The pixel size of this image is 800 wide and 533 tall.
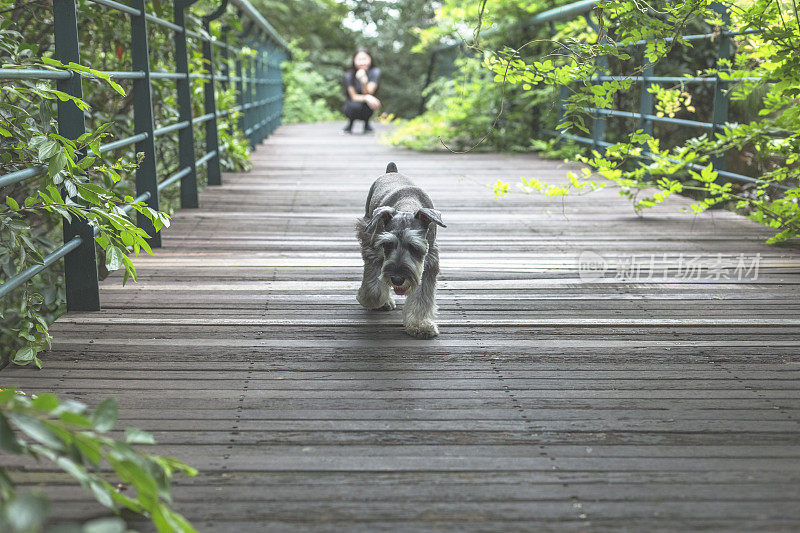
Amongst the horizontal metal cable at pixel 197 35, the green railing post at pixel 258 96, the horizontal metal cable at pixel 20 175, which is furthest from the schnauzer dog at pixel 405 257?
the green railing post at pixel 258 96

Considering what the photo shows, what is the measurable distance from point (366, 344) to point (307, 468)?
1.23m

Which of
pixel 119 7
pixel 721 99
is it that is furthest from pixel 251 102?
pixel 119 7

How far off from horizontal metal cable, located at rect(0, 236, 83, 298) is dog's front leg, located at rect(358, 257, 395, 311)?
1303mm

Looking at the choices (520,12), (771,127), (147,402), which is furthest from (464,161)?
(147,402)

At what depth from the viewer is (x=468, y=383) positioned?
120 inches

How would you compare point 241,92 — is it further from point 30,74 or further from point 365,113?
point 30,74

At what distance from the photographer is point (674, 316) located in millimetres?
3912

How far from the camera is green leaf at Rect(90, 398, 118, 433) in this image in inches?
62.8

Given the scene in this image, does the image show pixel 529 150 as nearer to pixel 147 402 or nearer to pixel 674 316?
pixel 674 316

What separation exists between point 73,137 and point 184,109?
3.05m

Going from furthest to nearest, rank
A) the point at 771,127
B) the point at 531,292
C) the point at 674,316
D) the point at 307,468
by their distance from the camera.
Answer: the point at 771,127 < the point at 531,292 < the point at 674,316 < the point at 307,468

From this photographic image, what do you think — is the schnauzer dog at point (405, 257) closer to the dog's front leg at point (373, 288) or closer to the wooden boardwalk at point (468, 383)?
the dog's front leg at point (373, 288)

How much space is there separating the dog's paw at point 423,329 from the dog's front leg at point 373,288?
0.29 meters

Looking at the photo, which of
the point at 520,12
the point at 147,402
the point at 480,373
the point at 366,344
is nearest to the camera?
the point at 147,402
